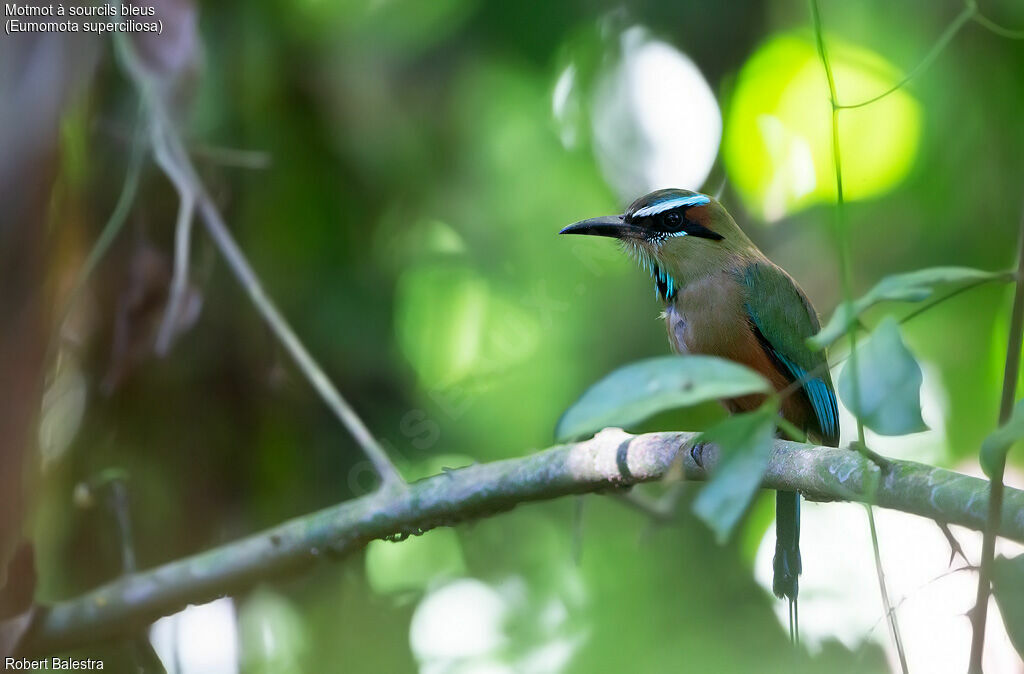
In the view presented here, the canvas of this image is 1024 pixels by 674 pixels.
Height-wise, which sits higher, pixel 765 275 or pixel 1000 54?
pixel 1000 54

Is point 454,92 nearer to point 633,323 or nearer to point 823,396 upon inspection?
point 633,323

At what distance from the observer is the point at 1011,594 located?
1.29 meters

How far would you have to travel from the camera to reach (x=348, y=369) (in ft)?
12.3

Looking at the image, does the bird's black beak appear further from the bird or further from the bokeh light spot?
the bokeh light spot

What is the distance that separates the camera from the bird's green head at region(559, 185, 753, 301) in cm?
337

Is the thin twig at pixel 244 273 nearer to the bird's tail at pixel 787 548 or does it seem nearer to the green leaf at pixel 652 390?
the bird's tail at pixel 787 548

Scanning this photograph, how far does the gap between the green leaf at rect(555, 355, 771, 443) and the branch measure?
0.44 meters

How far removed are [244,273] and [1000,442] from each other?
6.72ft

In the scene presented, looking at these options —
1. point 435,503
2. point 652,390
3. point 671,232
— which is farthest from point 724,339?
point 652,390

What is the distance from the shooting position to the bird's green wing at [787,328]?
3.21 metres

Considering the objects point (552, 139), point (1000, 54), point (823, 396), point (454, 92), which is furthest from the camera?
point (552, 139)

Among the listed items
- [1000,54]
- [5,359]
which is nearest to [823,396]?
[1000,54]

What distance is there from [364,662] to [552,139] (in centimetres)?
219

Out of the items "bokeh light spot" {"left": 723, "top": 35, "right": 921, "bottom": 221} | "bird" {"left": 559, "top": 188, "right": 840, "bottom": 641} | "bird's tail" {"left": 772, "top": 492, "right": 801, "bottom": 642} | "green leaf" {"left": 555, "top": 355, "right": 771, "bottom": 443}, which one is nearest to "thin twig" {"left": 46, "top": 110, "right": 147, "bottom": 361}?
"bird" {"left": 559, "top": 188, "right": 840, "bottom": 641}
